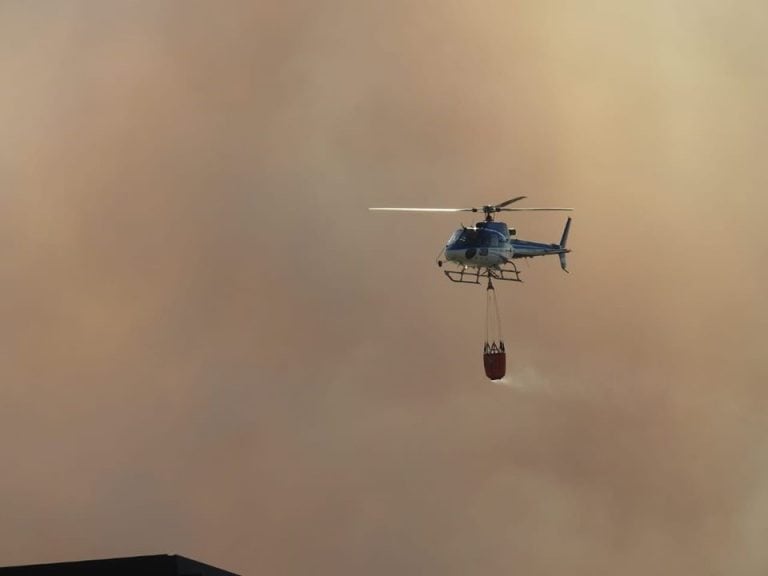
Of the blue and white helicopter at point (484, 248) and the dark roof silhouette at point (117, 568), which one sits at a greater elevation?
the blue and white helicopter at point (484, 248)

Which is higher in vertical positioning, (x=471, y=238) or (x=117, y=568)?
(x=471, y=238)

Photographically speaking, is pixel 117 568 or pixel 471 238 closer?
pixel 117 568

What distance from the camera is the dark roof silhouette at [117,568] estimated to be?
8250cm

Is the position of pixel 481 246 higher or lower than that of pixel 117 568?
higher

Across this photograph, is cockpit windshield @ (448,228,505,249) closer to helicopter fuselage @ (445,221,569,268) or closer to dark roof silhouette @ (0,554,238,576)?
helicopter fuselage @ (445,221,569,268)

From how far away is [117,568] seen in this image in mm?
82812

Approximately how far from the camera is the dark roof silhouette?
82500mm

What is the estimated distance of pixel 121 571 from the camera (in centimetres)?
8262

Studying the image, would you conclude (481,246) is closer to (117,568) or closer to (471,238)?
(471,238)

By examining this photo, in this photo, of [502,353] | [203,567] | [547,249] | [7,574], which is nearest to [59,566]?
[7,574]

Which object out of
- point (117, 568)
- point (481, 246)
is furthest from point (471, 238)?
point (117, 568)

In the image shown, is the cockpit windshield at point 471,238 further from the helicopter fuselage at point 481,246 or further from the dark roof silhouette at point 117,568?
the dark roof silhouette at point 117,568

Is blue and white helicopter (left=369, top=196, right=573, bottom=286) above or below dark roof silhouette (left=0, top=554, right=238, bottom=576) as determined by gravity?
above

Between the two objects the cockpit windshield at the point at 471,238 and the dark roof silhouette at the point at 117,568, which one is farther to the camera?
the cockpit windshield at the point at 471,238
